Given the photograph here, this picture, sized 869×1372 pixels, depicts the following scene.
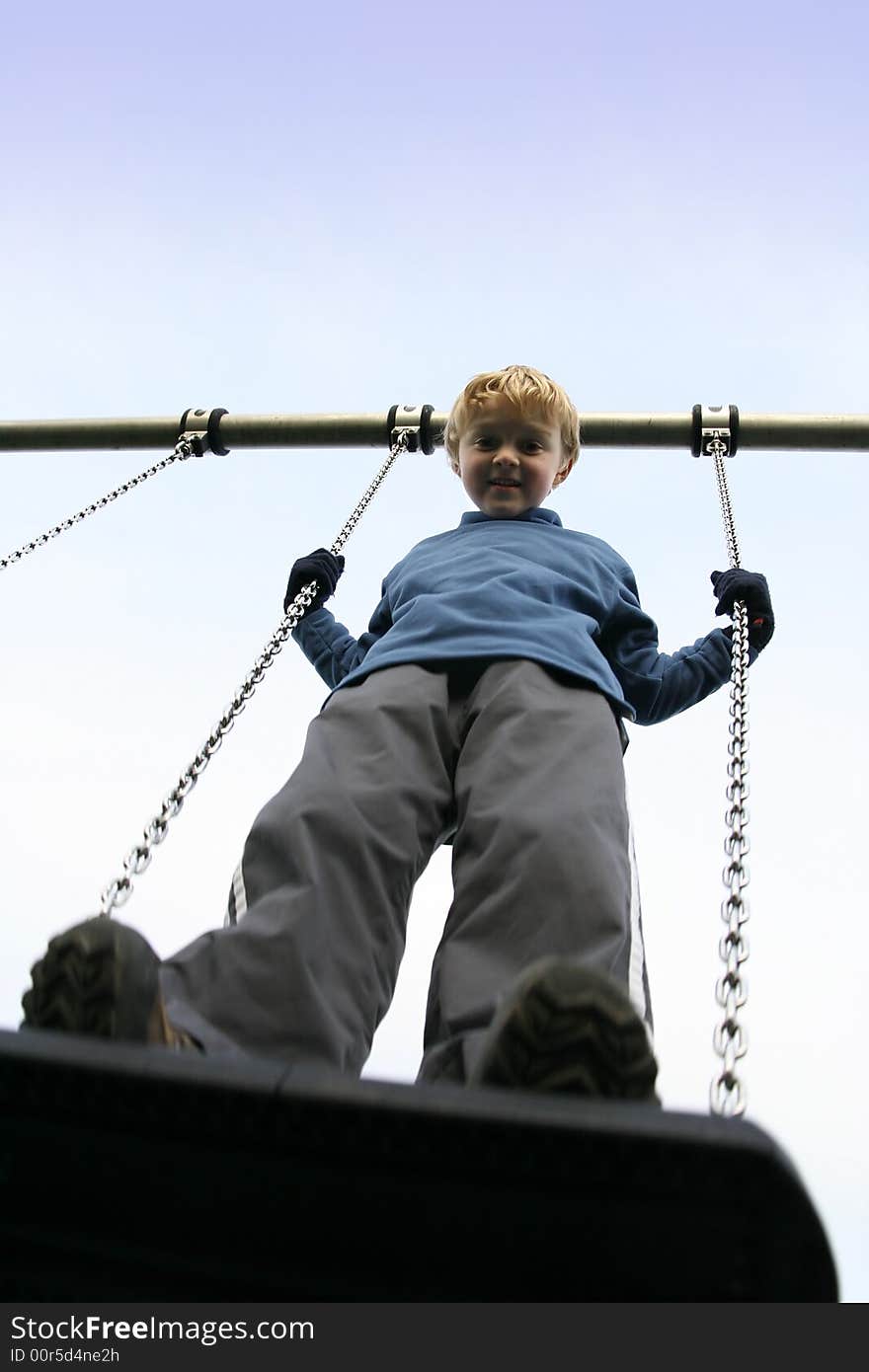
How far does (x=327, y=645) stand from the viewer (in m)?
2.60

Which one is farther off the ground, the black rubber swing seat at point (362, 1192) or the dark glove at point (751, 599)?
the dark glove at point (751, 599)

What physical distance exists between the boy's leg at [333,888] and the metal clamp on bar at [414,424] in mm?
1928

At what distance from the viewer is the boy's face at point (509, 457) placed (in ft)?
7.87

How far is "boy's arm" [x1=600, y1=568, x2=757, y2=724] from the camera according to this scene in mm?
2230

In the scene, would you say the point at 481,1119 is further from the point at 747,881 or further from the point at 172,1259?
the point at 747,881

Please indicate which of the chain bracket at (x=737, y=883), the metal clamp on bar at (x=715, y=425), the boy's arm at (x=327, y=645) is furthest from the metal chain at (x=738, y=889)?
the metal clamp on bar at (x=715, y=425)

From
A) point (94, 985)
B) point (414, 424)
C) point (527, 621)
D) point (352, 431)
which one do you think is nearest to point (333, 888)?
point (94, 985)

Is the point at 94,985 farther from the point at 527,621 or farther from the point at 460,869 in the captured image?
the point at 527,621

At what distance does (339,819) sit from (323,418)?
2.58 metres

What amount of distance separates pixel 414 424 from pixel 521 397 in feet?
4.44

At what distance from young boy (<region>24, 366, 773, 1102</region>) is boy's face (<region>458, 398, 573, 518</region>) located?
0.56 feet

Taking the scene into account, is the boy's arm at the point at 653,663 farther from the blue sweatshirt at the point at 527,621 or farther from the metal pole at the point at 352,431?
the metal pole at the point at 352,431

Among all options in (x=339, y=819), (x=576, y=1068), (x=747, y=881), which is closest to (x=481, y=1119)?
(x=576, y=1068)

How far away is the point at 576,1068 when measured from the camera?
972 mm
